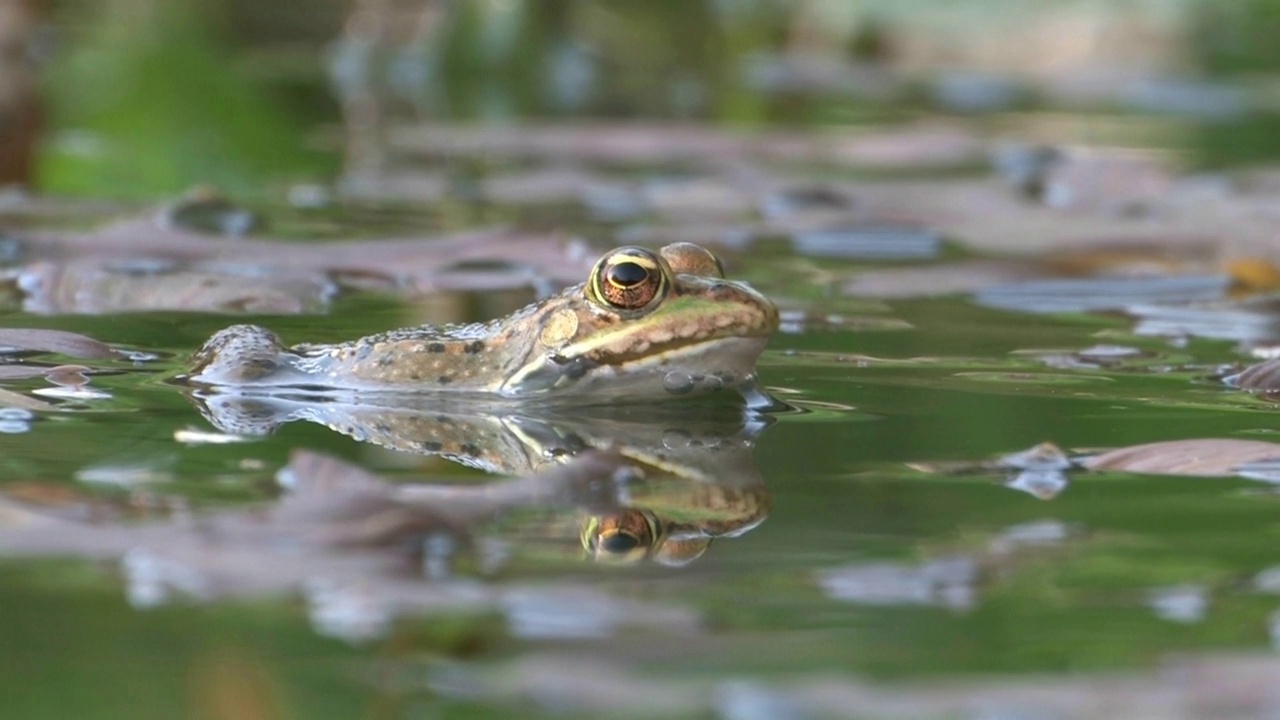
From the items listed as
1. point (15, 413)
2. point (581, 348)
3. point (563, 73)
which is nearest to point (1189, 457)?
point (581, 348)

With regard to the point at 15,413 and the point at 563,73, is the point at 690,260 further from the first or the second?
the point at 563,73

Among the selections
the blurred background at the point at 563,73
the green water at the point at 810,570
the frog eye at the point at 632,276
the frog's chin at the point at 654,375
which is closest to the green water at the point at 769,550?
the green water at the point at 810,570

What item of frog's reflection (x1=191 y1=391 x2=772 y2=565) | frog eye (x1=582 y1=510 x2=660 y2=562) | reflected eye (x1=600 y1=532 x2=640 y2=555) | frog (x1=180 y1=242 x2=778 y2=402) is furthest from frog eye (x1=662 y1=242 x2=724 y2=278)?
reflected eye (x1=600 y1=532 x2=640 y2=555)

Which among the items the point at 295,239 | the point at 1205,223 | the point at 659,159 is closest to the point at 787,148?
the point at 659,159

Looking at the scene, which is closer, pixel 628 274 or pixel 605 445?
pixel 605 445

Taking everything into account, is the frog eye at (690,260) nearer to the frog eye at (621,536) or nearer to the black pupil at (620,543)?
the frog eye at (621,536)

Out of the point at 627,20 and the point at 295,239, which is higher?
the point at 627,20

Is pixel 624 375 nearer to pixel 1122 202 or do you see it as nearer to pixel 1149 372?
pixel 1149 372
